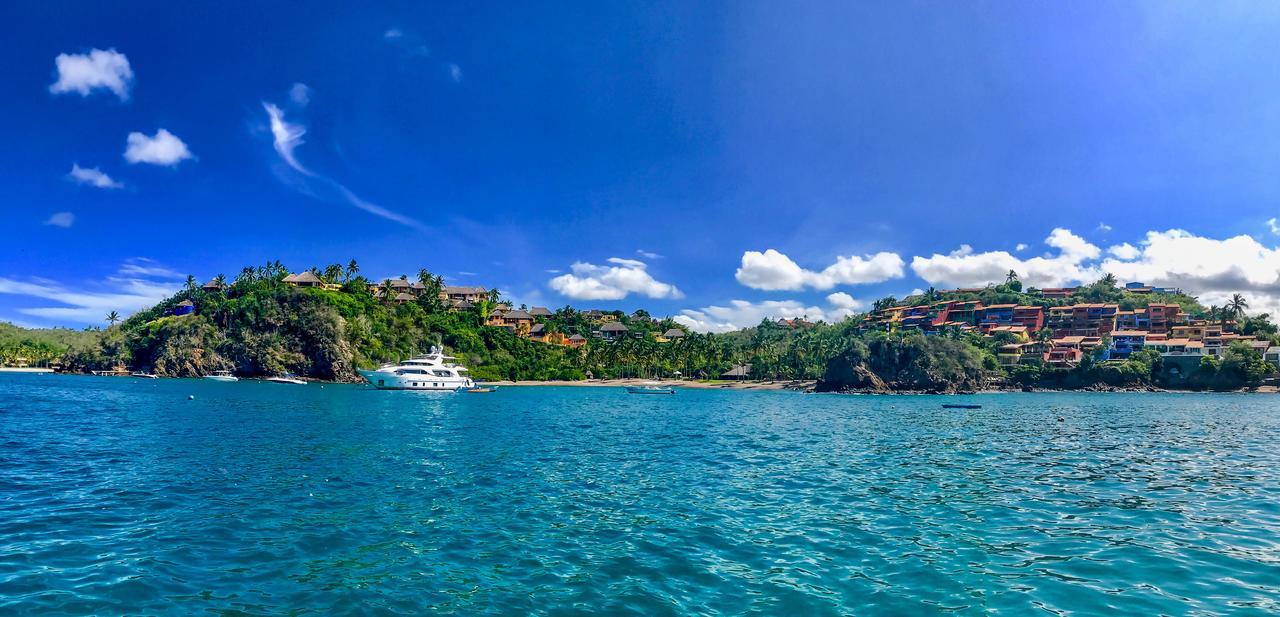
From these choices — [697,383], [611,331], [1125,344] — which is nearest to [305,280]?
[611,331]

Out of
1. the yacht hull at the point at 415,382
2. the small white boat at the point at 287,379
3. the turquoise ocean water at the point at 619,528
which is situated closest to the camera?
the turquoise ocean water at the point at 619,528

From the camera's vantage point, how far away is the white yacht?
8762 cm

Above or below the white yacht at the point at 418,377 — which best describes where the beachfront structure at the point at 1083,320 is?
above

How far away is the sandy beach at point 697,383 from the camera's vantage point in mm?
132312

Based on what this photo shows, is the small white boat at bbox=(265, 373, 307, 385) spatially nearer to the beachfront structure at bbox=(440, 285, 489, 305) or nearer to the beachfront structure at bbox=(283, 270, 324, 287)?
the beachfront structure at bbox=(283, 270, 324, 287)

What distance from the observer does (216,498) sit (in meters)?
15.8

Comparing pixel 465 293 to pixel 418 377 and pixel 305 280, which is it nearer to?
pixel 305 280

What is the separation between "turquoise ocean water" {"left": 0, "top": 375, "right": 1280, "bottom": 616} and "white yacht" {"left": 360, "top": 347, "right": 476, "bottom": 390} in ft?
192

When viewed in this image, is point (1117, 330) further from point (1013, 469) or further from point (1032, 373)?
point (1013, 469)

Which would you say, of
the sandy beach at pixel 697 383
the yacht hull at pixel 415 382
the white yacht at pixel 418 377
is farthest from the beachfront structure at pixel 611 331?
the yacht hull at pixel 415 382

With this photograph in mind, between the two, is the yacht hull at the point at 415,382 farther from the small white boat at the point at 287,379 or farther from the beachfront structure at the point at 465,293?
the beachfront structure at the point at 465,293

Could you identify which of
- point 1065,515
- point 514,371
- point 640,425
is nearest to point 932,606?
point 1065,515

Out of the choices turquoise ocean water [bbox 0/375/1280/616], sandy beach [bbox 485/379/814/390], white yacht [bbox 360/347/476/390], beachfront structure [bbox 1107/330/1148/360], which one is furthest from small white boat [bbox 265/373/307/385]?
beachfront structure [bbox 1107/330/1148/360]

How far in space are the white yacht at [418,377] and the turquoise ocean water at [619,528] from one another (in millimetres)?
58613
